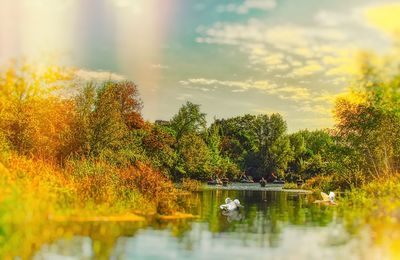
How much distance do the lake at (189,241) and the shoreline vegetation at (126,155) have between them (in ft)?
2.58

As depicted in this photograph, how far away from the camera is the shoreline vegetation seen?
21.2m

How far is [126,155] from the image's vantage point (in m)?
48.6

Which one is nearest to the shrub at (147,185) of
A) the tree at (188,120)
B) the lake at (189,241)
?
the lake at (189,241)

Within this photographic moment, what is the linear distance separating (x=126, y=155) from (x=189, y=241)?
3212 cm

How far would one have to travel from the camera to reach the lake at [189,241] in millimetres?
14625

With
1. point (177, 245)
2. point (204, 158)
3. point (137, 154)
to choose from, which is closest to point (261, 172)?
point (204, 158)

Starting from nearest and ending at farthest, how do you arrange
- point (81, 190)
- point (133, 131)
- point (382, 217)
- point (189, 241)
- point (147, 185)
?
→ point (189, 241) < point (382, 217) < point (81, 190) < point (147, 185) < point (133, 131)

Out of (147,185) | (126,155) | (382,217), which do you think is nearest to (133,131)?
(126,155)

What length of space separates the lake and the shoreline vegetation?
0.79 metres

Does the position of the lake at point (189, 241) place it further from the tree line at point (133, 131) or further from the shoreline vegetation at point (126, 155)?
the tree line at point (133, 131)

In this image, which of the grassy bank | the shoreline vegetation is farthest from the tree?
the grassy bank

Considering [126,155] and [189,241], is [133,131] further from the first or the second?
[189,241]

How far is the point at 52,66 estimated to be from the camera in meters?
33.4

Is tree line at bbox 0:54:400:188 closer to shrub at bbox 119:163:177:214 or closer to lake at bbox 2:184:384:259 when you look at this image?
shrub at bbox 119:163:177:214
